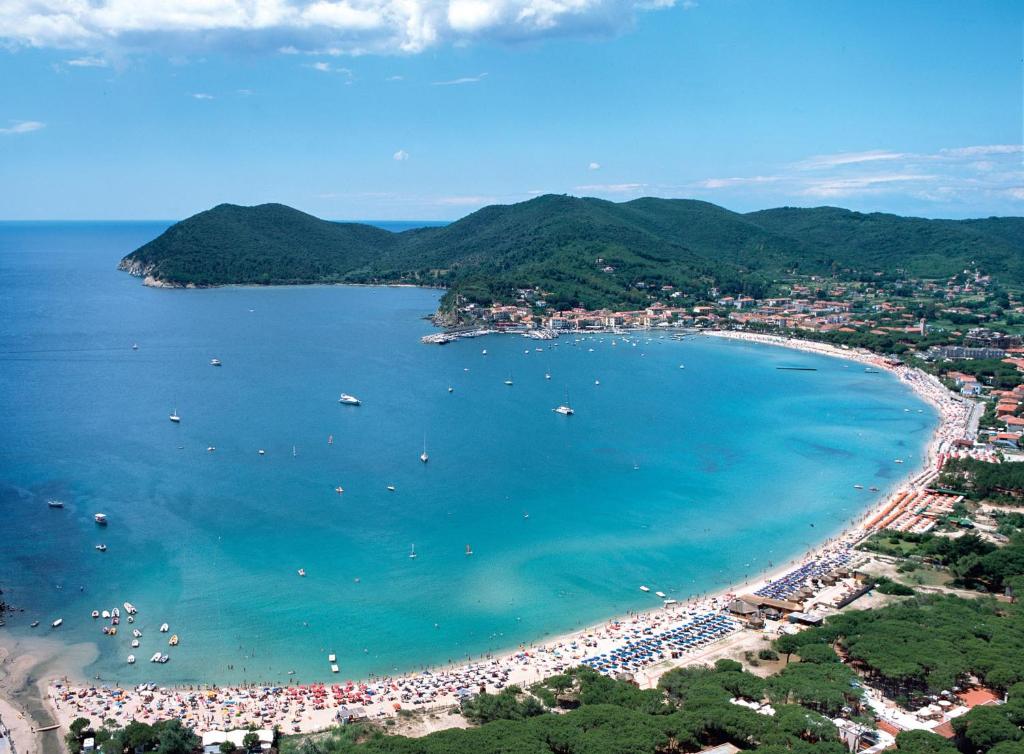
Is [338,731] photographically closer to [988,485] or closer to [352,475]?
[352,475]

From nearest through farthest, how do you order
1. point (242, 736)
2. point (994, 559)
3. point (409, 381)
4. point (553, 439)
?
1. point (242, 736)
2. point (994, 559)
3. point (553, 439)
4. point (409, 381)

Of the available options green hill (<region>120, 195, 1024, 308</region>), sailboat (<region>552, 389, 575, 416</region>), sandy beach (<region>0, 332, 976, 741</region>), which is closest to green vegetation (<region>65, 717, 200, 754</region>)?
sandy beach (<region>0, 332, 976, 741</region>)

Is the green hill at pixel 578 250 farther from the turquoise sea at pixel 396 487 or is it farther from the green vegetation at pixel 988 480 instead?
the green vegetation at pixel 988 480

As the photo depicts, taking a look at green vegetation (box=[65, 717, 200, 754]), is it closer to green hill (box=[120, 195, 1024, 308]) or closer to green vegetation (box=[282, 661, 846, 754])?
green vegetation (box=[282, 661, 846, 754])

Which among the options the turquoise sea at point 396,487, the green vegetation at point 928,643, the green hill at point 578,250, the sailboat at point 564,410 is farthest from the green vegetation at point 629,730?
the green hill at point 578,250

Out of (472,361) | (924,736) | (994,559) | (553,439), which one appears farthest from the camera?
(472,361)

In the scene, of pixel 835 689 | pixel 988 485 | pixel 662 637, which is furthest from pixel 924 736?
pixel 988 485

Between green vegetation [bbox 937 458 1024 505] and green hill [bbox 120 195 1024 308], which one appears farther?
green hill [bbox 120 195 1024 308]
